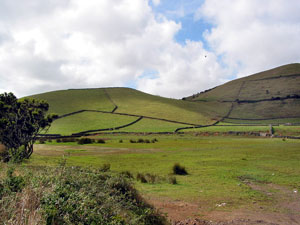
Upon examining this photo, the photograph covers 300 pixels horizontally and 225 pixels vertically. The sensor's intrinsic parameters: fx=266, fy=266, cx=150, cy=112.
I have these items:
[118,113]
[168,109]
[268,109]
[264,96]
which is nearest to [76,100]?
[118,113]

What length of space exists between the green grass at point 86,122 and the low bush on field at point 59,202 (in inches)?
2889

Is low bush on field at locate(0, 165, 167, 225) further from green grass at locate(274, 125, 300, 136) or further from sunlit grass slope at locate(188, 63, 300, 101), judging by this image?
sunlit grass slope at locate(188, 63, 300, 101)

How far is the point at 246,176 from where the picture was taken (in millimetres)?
21719

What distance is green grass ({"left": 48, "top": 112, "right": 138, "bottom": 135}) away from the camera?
85062 mm

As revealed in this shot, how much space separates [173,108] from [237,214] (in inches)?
4316

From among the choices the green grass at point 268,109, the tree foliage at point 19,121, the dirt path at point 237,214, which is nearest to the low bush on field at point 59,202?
the dirt path at point 237,214

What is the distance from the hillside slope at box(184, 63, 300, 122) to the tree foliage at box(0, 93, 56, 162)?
88.9 meters

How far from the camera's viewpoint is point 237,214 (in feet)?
41.9

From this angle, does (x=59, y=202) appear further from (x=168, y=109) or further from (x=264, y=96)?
(x=264, y=96)

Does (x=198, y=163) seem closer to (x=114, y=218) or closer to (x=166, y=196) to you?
(x=166, y=196)

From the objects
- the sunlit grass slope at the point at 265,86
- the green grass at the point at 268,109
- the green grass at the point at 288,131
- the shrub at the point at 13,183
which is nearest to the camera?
the shrub at the point at 13,183

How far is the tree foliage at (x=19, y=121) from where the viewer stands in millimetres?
30938

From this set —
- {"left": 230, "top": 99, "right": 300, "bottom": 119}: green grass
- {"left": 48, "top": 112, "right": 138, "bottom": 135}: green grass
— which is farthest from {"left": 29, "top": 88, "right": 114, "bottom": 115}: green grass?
{"left": 230, "top": 99, "right": 300, "bottom": 119}: green grass

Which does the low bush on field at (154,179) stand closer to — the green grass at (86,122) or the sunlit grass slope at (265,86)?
the green grass at (86,122)
